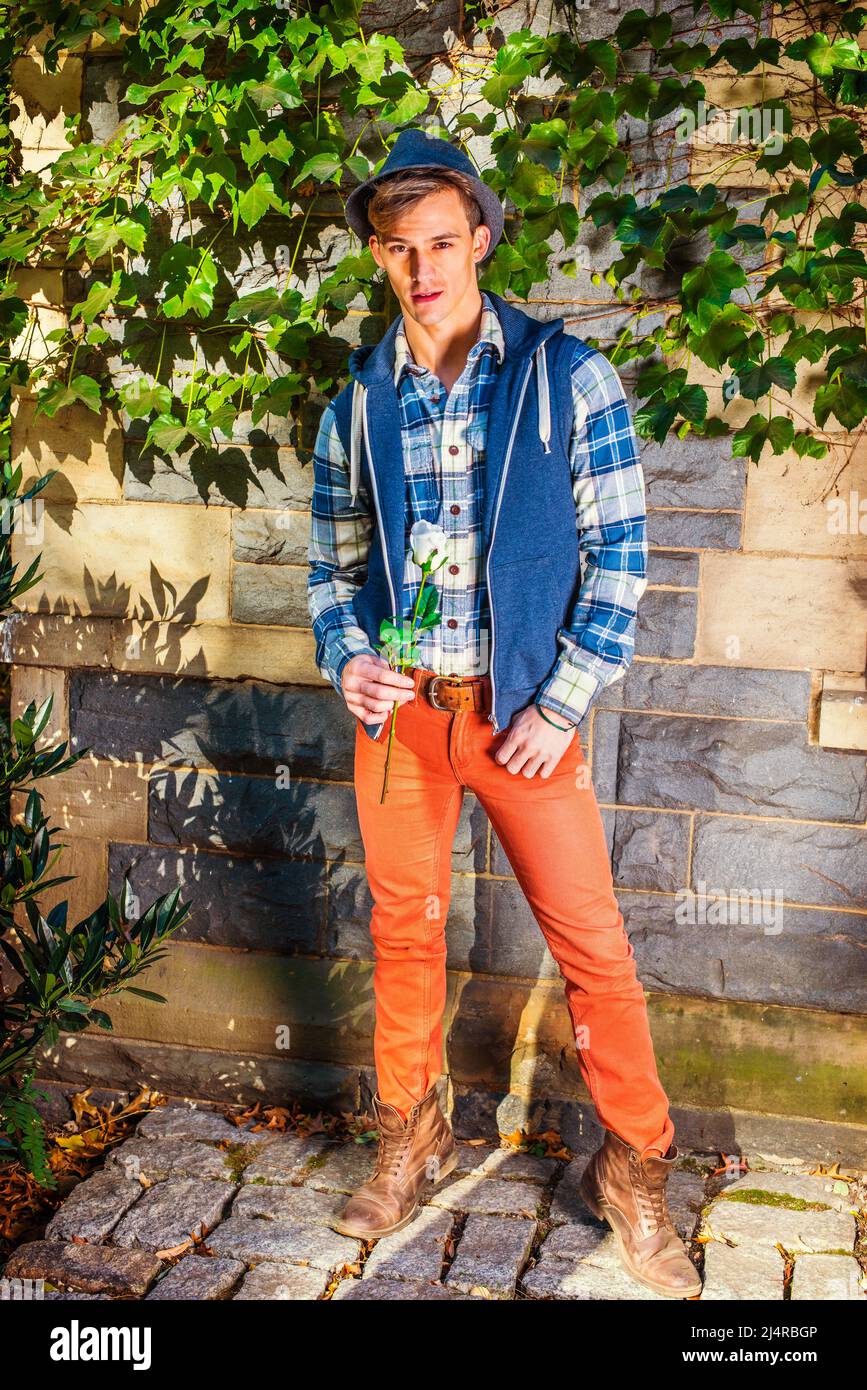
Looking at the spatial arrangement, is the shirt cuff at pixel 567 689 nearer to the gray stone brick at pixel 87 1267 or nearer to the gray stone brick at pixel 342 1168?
the gray stone brick at pixel 342 1168

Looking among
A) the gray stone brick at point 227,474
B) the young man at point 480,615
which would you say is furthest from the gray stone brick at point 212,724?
the young man at point 480,615

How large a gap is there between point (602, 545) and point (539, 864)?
658 mm

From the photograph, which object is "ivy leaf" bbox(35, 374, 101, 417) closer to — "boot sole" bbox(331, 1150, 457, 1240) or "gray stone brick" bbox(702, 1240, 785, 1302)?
"boot sole" bbox(331, 1150, 457, 1240)

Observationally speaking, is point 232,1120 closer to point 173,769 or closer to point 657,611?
point 173,769

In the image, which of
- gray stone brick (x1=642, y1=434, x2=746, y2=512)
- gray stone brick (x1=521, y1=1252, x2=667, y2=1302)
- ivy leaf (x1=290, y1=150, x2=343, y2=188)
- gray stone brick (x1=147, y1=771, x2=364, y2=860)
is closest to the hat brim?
ivy leaf (x1=290, y1=150, x2=343, y2=188)

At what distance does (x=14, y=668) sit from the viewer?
3.50 m

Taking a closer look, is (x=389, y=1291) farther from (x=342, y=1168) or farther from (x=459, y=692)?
(x=459, y=692)

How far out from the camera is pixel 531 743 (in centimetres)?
240

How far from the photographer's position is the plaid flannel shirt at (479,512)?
7.89 feet

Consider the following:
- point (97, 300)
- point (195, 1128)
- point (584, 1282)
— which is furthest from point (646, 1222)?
point (97, 300)

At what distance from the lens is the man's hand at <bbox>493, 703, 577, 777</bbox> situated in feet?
7.88

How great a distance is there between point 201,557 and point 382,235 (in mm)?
1166

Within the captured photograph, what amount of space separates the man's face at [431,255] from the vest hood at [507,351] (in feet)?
0.38

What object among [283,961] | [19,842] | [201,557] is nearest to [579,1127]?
[283,961]
